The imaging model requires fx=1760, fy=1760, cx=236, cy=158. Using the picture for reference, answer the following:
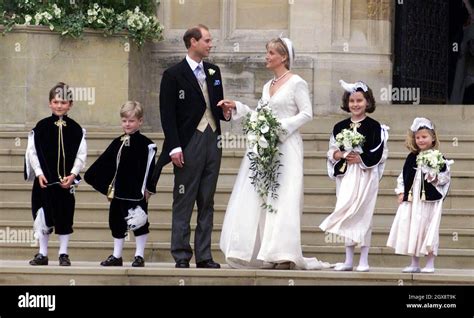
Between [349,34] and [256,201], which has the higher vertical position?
[349,34]

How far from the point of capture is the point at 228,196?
1980 centimetres

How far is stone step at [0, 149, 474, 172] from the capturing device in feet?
66.1

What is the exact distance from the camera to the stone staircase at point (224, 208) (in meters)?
18.5

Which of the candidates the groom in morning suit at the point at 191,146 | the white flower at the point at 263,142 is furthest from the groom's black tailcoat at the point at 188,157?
the white flower at the point at 263,142

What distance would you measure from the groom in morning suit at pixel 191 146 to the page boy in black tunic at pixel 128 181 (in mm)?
271

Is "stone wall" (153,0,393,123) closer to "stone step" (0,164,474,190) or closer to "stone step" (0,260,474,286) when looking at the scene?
"stone step" (0,164,474,190)

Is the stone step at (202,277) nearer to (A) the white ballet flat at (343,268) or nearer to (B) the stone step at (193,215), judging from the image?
(A) the white ballet flat at (343,268)

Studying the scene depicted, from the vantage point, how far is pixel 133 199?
17406mm

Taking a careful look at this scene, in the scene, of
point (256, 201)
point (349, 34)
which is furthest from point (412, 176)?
point (349, 34)

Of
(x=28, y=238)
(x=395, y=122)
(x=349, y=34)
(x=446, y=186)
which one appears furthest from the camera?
(x=349, y=34)
